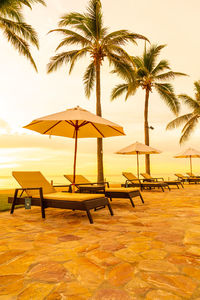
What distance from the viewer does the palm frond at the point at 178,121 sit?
19781 mm

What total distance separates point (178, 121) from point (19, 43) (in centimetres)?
1451

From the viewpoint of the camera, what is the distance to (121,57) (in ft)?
41.8

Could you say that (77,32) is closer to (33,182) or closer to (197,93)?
(33,182)

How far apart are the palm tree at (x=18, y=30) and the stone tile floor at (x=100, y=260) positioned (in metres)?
9.79

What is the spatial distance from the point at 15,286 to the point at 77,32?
13.8 m

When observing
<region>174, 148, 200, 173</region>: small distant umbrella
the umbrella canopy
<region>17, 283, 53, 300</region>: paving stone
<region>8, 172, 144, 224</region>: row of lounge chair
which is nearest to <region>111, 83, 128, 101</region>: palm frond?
<region>174, 148, 200, 173</region>: small distant umbrella

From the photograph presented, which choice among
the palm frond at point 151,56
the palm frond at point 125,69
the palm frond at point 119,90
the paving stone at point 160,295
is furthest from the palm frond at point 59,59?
the paving stone at point 160,295

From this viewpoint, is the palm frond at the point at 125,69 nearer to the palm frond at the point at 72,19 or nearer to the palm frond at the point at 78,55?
the palm frond at the point at 78,55

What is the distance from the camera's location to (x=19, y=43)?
436 inches

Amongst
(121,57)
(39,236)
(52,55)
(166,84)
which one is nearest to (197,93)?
(166,84)

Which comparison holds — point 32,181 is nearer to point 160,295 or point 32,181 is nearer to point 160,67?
point 160,295

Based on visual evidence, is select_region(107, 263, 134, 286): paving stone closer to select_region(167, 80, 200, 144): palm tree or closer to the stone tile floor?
the stone tile floor

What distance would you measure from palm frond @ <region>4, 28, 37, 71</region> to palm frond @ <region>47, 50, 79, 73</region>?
205 centimetres

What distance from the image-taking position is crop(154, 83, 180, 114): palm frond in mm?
17000
